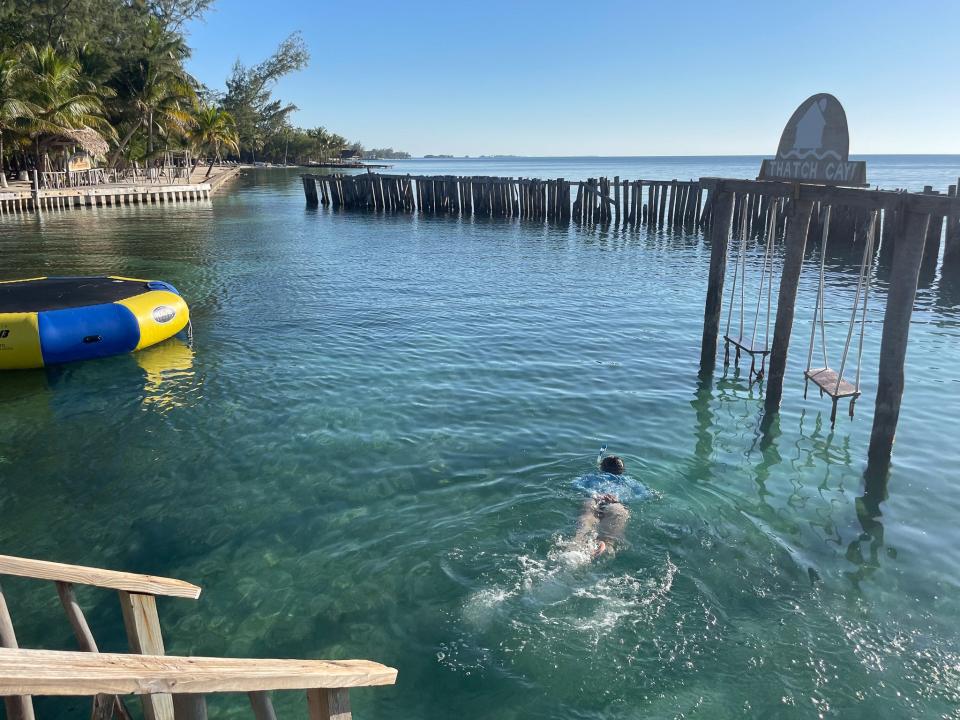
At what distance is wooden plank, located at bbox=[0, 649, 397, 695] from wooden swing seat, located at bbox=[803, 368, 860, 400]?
7.97 m

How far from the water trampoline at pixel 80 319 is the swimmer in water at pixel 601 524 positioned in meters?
9.29

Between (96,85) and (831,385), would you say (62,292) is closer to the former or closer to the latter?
(831,385)

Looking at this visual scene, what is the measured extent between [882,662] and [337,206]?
4538 cm

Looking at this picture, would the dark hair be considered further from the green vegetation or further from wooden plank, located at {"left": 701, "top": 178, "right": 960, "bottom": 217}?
the green vegetation

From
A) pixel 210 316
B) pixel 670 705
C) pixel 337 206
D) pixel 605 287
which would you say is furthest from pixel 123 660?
pixel 337 206

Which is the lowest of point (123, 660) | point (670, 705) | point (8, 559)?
point (670, 705)

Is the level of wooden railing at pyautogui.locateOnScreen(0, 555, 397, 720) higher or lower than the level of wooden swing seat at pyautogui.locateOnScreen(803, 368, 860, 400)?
higher

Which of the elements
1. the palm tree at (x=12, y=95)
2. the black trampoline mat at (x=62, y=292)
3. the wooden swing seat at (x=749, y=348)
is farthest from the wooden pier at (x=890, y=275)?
the palm tree at (x=12, y=95)

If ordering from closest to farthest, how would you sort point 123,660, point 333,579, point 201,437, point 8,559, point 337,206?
point 123,660, point 8,559, point 333,579, point 201,437, point 337,206

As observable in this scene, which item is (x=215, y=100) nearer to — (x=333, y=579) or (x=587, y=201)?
(x=587, y=201)

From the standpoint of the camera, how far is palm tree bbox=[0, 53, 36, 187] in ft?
106

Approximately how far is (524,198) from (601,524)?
34350 mm

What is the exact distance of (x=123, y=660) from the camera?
2.10m

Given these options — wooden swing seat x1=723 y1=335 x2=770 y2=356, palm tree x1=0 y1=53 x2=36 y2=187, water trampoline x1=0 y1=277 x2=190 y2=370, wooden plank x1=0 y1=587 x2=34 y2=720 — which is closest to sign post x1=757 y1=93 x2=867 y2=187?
wooden swing seat x1=723 y1=335 x2=770 y2=356
